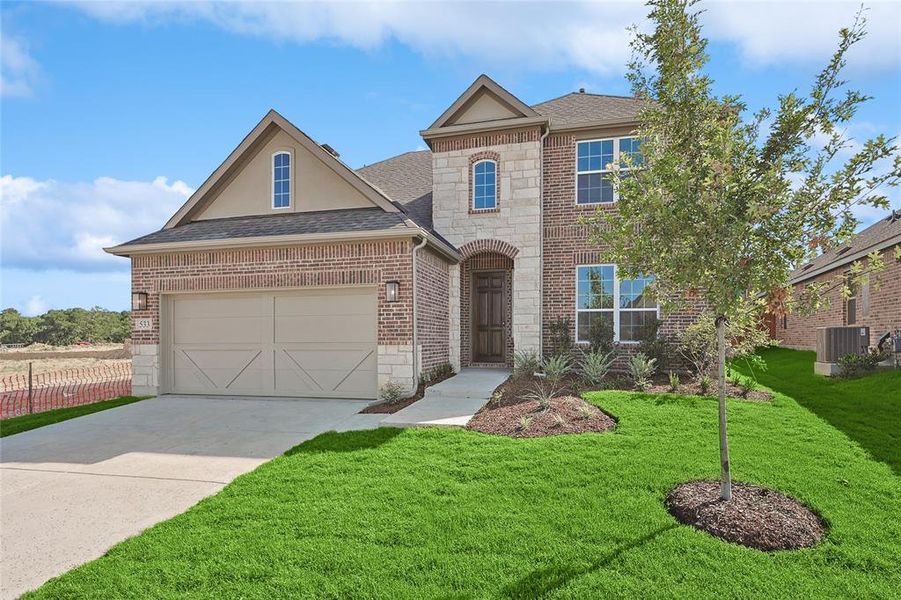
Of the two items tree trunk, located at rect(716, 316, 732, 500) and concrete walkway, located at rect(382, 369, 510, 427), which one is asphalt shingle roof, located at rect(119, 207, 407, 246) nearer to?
concrete walkway, located at rect(382, 369, 510, 427)

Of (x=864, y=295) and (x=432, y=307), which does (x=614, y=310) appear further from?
(x=864, y=295)

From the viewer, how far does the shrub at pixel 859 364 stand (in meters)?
11.1

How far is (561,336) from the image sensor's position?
1192cm

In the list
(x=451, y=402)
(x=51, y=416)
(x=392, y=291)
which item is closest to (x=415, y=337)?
(x=392, y=291)

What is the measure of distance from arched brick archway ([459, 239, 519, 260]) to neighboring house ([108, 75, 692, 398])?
0.12 feet

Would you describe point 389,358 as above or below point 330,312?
below

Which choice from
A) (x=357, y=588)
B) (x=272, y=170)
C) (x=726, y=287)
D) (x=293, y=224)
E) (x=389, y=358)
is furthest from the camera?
(x=272, y=170)

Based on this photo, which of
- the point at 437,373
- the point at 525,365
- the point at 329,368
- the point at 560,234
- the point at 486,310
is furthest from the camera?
the point at 486,310

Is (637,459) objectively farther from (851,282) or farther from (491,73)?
(491,73)

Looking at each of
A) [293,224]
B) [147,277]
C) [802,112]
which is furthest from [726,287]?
[147,277]

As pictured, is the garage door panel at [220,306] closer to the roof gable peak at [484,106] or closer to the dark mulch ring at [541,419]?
the dark mulch ring at [541,419]

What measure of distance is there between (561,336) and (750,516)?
7.87 meters

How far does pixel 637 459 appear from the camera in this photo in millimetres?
5445

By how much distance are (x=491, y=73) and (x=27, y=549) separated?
12.1 m
